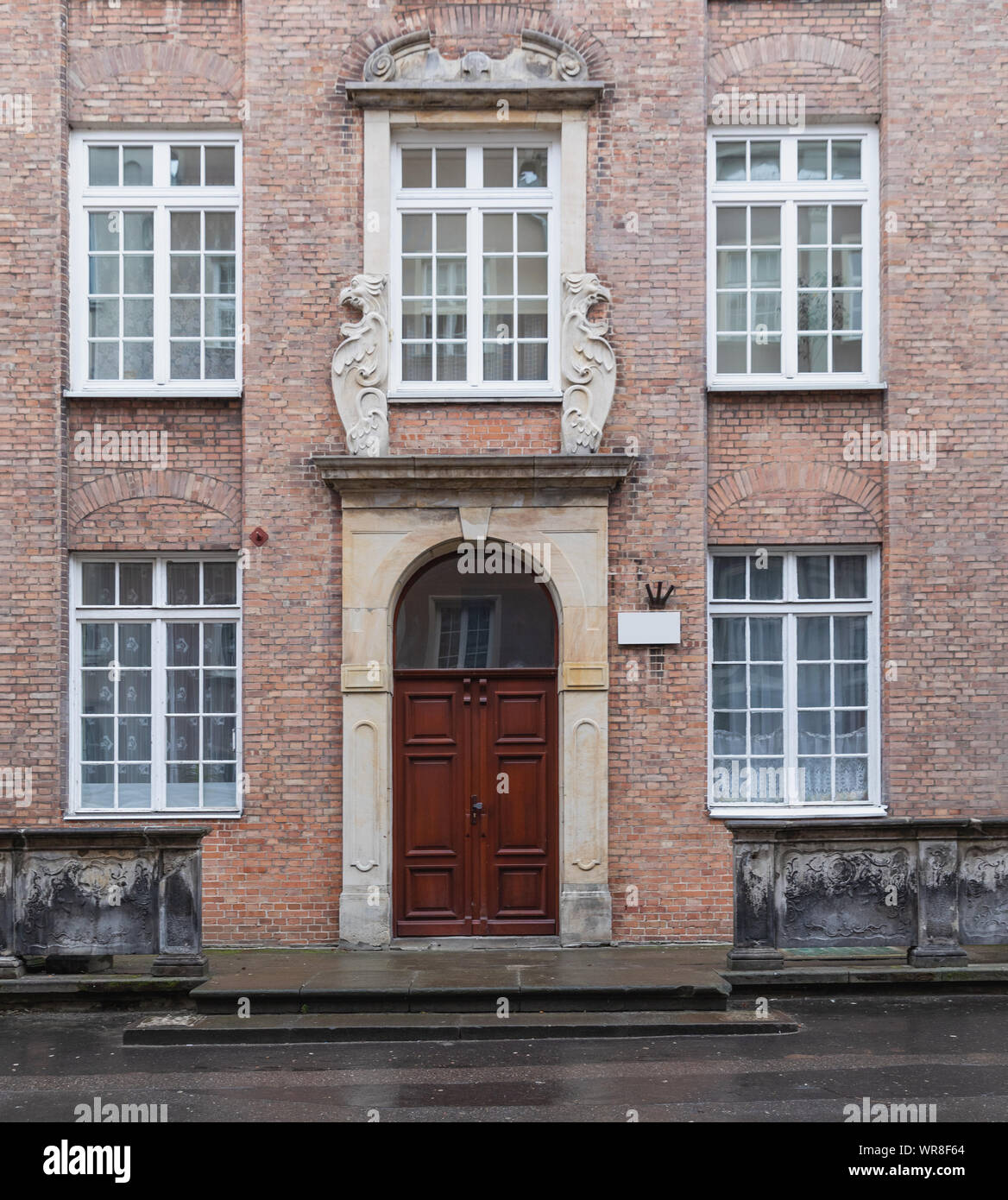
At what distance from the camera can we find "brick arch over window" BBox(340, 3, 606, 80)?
14102 mm

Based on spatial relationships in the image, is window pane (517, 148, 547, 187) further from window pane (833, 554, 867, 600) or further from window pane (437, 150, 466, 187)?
window pane (833, 554, 867, 600)

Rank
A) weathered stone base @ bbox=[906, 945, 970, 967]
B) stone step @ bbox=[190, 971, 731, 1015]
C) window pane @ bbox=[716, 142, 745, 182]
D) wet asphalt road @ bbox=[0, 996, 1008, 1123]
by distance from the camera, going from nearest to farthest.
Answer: wet asphalt road @ bbox=[0, 996, 1008, 1123] → stone step @ bbox=[190, 971, 731, 1015] → weathered stone base @ bbox=[906, 945, 970, 967] → window pane @ bbox=[716, 142, 745, 182]

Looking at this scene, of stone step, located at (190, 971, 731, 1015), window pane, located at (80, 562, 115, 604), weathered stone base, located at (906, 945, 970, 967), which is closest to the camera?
stone step, located at (190, 971, 731, 1015)

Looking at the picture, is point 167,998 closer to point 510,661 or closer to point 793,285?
point 510,661

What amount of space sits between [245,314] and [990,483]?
24.1ft

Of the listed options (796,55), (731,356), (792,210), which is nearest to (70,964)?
(731,356)

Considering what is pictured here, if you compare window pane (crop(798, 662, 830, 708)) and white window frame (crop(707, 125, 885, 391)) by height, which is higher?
white window frame (crop(707, 125, 885, 391))

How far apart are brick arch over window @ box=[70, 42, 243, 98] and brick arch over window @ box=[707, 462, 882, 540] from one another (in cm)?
612

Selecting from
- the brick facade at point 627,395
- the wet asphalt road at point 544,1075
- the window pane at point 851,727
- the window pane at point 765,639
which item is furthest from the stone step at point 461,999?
the window pane at point 765,639

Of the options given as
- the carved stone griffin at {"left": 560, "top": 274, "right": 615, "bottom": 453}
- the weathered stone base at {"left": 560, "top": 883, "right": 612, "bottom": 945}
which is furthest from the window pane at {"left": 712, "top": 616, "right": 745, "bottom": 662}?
the weathered stone base at {"left": 560, "top": 883, "right": 612, "bottom": 945}

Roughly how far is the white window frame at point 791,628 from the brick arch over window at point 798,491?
0.96ft

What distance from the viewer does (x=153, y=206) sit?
14352 mm

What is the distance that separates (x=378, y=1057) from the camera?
9805mm

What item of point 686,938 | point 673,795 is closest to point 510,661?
point 673,795
